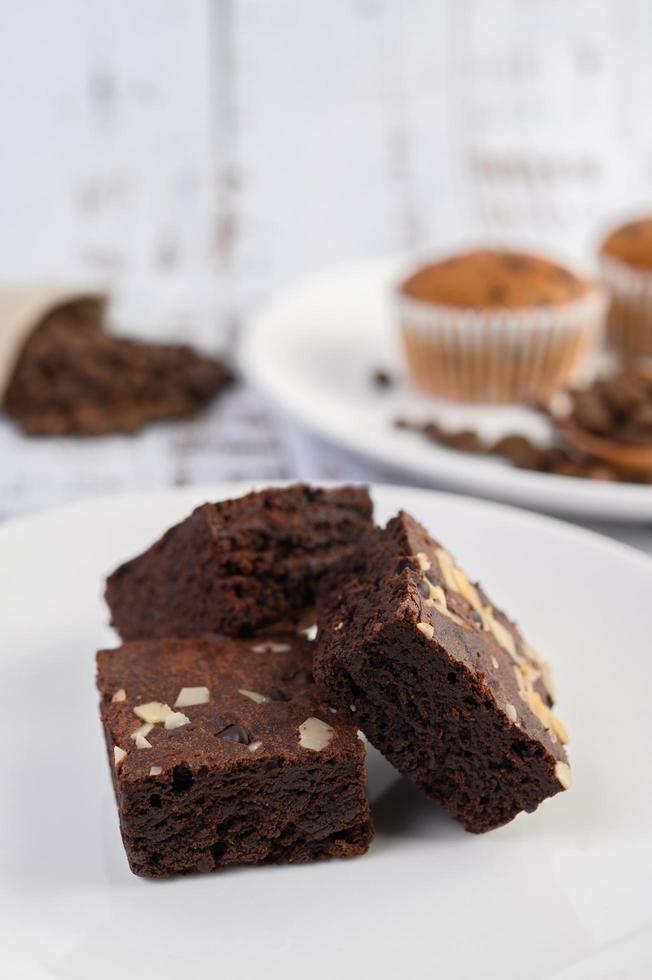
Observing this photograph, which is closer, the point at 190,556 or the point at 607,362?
the point at 190,556

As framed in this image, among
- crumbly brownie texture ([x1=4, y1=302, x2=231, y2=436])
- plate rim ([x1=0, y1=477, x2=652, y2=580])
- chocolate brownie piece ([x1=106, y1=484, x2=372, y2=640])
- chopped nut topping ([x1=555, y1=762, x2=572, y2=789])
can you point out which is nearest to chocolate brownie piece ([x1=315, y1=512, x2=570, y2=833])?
chopped nut topping ([x1=555, y1=762, x2=572, y2=789])

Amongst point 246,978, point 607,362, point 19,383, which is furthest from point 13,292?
point 246,978

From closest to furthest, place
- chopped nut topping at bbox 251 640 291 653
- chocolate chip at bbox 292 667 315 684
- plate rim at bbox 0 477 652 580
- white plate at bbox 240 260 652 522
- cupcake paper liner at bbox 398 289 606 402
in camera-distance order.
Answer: chocolate chip at bbox 292 667 315 684 → chopped nut topping at bbox 251 640 291 653 → plate rim at bbox 0 477 652 580 → white plate at bbox 240 260 652 522 → cupcake paper liner at bbox 398 289 606 402

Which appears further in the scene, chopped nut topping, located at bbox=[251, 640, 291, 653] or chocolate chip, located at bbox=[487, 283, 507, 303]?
chocolate chip, located at bbox=[487, 283, 507, 303]

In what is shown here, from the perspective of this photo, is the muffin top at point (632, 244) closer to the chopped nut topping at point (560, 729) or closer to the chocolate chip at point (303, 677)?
the chopped nut topping at point (560, 729)

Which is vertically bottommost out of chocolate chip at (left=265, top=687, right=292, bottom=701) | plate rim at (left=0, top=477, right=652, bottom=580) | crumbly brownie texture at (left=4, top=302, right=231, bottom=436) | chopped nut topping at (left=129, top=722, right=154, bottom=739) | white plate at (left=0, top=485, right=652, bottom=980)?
crumbly brownie texture at (left=4, top=302, right=231, bottom=436)

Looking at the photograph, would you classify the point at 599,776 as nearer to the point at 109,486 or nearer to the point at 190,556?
the point at 190,556

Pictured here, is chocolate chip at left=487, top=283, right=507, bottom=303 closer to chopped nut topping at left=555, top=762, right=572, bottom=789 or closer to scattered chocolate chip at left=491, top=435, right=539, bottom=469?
scattered chocolate chip at left=491, top=435, right=539, bottom=469
